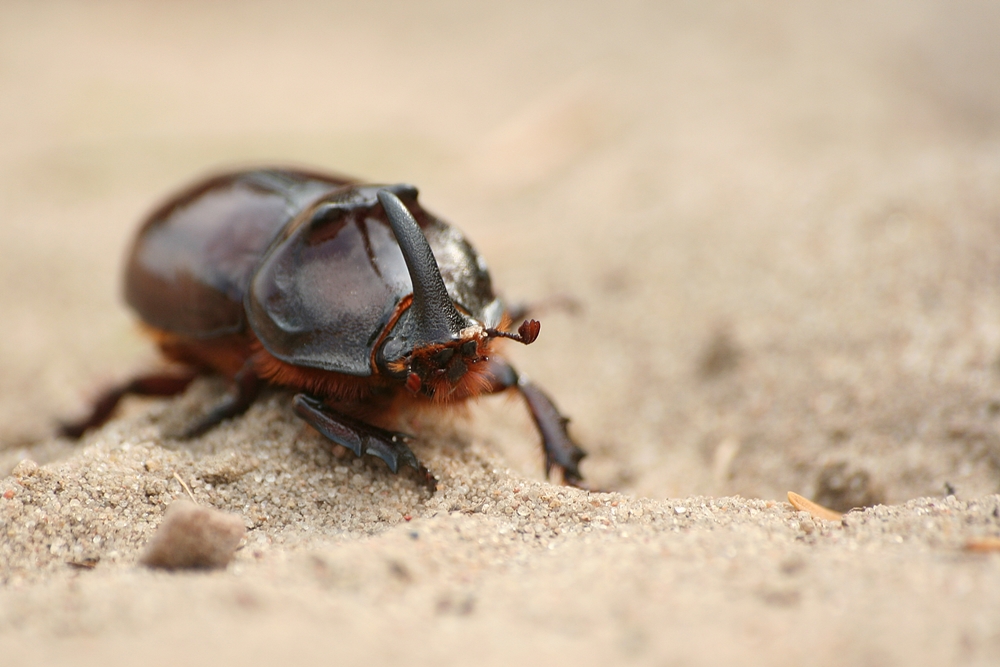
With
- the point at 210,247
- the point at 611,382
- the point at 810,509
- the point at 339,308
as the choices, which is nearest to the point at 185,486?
the point at 339,308

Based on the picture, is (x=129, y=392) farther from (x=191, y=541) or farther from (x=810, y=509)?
(x=810, y=509)

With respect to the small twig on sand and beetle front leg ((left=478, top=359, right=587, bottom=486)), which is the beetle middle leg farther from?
beetle front leg ((left=478, top=359, right=587, bottom=486))

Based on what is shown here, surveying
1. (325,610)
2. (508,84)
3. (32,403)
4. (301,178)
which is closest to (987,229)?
(301,178)

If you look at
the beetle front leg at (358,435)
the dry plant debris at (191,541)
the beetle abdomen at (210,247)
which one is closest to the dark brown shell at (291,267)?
the beetle abdomen at (210,247)

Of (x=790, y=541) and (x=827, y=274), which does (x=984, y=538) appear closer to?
(x=790, y=541)

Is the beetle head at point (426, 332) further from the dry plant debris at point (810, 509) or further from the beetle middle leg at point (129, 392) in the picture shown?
the beetle middle leg at point (129, 392)

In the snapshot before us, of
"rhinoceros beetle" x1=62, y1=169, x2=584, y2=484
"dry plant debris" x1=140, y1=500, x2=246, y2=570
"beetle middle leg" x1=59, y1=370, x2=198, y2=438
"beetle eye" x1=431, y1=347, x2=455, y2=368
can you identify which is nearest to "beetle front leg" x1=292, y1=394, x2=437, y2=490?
"rhinoceros beetle" x1=62, y1=169, x2=584, y2=484
